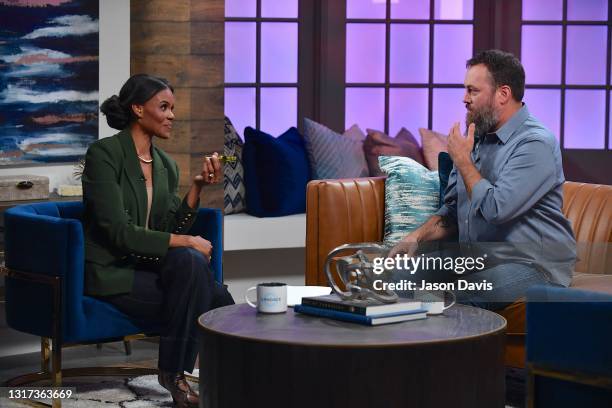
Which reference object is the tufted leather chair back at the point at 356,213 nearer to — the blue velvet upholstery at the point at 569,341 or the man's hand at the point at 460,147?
the man's hand at the point at 460,147

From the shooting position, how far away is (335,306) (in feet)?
10.7

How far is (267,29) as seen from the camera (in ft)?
20.6

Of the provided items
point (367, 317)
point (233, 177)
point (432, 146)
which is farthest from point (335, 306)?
point (432, 146)

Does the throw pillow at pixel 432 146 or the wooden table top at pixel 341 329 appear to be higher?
the throw pillow at pixel 432 146

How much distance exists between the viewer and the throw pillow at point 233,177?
5.76m

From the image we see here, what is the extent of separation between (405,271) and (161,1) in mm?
2113

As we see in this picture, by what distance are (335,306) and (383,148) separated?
2.76m

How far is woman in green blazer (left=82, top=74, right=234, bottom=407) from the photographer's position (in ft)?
13.1

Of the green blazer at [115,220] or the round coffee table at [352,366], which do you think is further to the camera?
the green blazer at [115,220]

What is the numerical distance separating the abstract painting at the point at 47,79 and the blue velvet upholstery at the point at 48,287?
2.69 ft

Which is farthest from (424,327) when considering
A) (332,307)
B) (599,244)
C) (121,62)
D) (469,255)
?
(121,62)

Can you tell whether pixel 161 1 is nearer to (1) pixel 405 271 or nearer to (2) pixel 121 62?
(2) pixel 121 62

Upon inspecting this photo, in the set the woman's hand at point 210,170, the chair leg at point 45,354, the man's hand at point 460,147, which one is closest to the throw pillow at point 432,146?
the man's hand at point 460,147

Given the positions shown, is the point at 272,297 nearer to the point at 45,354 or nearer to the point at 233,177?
the point at 45,354
